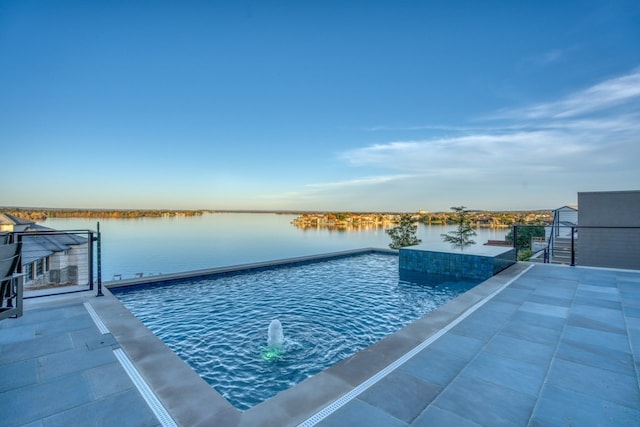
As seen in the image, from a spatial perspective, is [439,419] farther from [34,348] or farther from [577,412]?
[34,348]

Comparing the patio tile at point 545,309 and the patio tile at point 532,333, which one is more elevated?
the patio tile at point 545,309

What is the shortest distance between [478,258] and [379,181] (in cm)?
1323

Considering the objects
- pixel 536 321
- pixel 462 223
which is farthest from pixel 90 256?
pixel 462 223

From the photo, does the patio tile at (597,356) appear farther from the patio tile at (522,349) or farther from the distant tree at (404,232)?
the distant tree at (404,232)

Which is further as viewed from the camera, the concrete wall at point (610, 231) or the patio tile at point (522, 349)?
the concrete wall at point (610, 231)

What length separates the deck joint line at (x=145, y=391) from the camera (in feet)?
5.07

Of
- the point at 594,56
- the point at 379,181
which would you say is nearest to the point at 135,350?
the point at 594,56

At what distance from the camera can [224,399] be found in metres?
1.76

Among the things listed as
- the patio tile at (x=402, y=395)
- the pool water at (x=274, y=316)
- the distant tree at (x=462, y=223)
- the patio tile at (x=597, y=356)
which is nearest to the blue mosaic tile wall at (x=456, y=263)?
the pool water at (x=274, y=316)

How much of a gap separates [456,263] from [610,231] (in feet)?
12.8

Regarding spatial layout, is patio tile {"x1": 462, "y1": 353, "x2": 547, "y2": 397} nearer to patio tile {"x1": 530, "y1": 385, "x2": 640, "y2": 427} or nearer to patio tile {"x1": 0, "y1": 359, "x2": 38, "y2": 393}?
patio tile {"x1": 530, "y1": 385, "x2": 640, "y2": 427}

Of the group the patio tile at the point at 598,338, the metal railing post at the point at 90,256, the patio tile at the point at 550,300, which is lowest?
the patio tile at the point at 598,338

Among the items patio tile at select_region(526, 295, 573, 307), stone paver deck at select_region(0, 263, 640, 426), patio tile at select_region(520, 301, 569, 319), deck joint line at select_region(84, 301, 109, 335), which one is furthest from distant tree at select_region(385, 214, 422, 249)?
deck joint line at select_region(84, 301, 109, 335)

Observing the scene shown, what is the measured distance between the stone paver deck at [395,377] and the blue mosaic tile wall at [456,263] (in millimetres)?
2374
